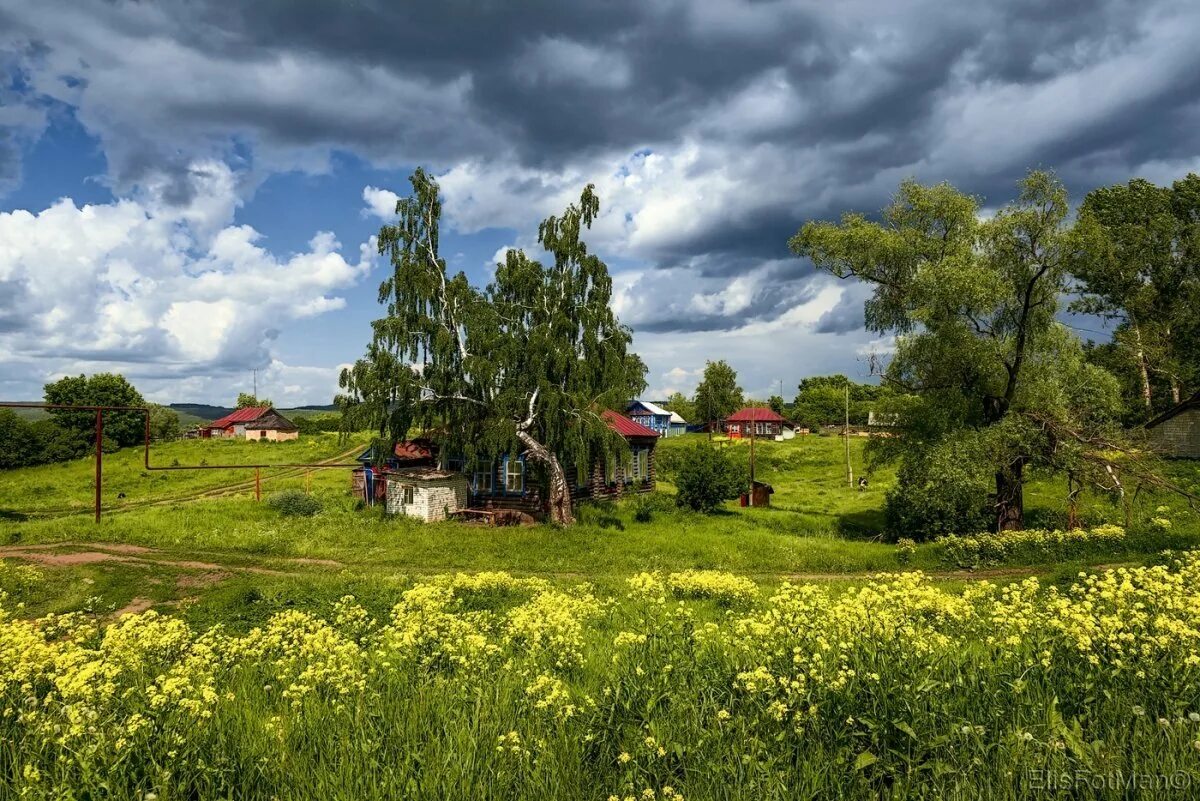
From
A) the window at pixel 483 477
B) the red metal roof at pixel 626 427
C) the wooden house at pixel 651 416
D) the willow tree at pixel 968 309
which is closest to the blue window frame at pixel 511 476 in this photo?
the window at pixel 483 477

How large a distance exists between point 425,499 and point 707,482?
576 inches

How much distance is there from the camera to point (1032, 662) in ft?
17.4

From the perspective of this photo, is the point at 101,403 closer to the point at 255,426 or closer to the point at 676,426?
the point at 255,426

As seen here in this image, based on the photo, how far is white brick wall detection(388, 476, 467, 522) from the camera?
31156 millimetres

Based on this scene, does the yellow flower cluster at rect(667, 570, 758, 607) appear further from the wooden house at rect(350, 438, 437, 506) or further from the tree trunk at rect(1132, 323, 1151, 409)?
the tree trunk at rect(1132, 323, 1151, 409)

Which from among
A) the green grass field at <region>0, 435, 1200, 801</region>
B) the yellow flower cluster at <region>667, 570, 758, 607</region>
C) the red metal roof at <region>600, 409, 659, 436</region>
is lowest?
the yellow flower cluster at <region>667, 570, 758, 607</region>

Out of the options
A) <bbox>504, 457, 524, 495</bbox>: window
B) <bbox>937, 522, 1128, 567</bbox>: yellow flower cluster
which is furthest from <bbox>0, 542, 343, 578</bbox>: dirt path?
<bbox>937, 522, 1128, 567</bbox>: yellow flower cluster

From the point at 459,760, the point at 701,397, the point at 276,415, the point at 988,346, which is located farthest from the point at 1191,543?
the point at 276,415

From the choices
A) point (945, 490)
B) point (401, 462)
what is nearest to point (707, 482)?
point (945, 490)

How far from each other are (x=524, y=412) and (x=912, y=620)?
943 inches

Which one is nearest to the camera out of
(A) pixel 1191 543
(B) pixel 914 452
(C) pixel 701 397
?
(A) pixel 1191 543

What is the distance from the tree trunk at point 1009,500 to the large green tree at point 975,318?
1.8 inches

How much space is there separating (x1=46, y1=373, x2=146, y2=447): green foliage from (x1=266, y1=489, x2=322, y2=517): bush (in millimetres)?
53408

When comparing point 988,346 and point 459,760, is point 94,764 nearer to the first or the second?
point 459,760
